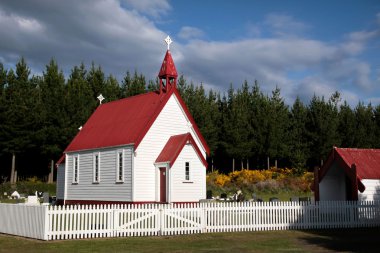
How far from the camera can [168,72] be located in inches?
1357

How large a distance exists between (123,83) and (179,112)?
155 ft

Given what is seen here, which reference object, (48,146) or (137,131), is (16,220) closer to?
(137,131)

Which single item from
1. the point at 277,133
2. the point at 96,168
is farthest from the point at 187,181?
the point at 277,133

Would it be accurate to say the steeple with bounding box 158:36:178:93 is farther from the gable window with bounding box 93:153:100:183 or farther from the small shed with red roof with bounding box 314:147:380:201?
the small shed with red roof with bounding box 314:147:380:201

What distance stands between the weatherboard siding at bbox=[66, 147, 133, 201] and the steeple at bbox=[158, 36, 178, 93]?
5.64 meters

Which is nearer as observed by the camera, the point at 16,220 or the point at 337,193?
the point at 16,220

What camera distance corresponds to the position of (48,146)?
60.1 meters

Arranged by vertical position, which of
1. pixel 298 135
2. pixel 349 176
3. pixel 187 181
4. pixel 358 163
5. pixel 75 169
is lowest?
pixel 187 181

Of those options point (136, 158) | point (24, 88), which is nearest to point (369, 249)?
point (136, 158)

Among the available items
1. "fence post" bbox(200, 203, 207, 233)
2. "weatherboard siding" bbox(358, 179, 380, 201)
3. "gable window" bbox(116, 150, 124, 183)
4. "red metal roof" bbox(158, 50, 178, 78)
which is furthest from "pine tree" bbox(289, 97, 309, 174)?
"fence post" bbox(200, 203, 207, 233)

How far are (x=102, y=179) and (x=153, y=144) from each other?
5405 millimetres

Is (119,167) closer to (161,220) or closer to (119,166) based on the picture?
(119,166)

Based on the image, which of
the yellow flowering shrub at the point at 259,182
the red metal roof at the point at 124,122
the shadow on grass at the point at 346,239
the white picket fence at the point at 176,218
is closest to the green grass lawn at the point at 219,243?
the shadow on grass at the point at 346,239

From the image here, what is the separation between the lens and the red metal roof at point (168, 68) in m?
34.5
